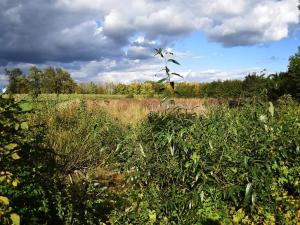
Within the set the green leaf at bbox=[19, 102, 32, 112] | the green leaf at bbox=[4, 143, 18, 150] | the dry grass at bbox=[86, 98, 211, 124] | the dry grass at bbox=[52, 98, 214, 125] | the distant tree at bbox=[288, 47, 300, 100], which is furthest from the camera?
the distant tree at bbox=[288, 47, 300, 100]

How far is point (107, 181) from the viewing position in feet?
18.1

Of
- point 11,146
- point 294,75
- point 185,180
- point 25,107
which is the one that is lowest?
point 185,180

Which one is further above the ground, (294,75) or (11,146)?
(294,75)

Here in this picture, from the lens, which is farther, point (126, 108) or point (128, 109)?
point (126, 108)

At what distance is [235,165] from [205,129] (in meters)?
0.65

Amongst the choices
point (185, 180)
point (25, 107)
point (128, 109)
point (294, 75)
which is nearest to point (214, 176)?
point (185, 180)

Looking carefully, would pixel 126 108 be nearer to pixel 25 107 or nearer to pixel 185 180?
pixel 185 180

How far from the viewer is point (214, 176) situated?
425cm

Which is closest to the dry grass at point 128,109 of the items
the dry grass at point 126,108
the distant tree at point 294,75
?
the dry grass at point 126,108

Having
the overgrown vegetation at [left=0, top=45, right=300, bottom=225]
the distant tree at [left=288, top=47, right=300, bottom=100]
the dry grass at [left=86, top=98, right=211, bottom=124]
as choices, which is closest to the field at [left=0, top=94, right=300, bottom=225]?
the overgrown vegetation at [left=0, top=45, right=300, bottom=225]

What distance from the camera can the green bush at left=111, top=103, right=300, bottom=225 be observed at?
13.6 feet

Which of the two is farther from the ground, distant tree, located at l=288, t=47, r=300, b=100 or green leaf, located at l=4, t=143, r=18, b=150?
distant tree, located at l=288, t=47, r=300, b=100

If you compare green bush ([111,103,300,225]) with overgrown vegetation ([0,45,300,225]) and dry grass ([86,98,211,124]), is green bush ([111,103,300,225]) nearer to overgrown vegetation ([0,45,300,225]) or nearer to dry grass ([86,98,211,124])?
overgrown vegetation ([0,45,300,225])

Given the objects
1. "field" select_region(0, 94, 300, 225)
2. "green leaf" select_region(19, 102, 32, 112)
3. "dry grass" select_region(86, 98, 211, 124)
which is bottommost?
"field" select_region(0, 94, 300, 225)
